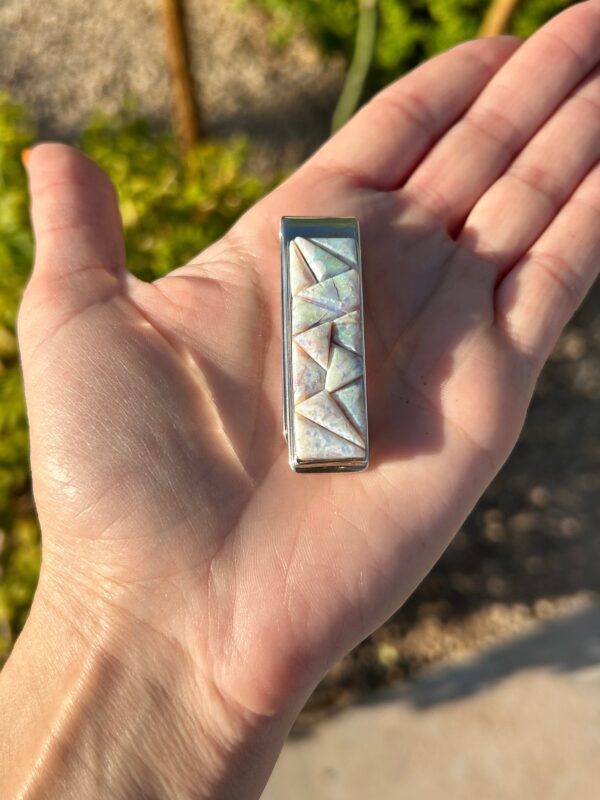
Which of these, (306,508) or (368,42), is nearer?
(306,508)

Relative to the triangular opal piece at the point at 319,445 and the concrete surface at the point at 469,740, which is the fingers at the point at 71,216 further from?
the concrete surface at the point at 469,740

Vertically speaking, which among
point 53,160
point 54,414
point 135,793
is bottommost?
point 135,793

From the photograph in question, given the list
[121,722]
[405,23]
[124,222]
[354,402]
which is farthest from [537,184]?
[121,722]

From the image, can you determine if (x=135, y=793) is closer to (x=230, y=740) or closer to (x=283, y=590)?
(x=230, y=740)

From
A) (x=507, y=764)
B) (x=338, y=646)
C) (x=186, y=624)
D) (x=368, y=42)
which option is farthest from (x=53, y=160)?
(x=507, y=764)

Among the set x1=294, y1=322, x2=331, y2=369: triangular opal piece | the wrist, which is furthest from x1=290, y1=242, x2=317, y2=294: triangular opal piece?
the wrist

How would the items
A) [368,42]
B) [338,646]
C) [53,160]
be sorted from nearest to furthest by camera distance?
1. [338,646]
2. [53,160]
3. [368,42]

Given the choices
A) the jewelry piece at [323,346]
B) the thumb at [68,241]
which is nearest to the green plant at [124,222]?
the thumb at [68,241]
